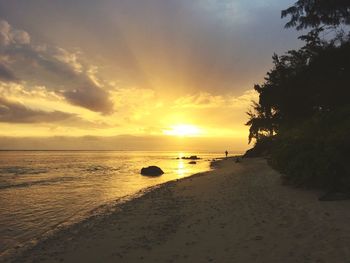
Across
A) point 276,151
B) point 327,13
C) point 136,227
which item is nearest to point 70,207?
point 136,227

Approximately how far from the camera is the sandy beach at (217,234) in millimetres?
8266

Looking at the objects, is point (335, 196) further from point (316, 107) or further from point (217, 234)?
point (316, 107)

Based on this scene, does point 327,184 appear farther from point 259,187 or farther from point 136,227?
point 136,227

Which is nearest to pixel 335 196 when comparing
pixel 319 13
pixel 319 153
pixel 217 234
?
pixel 319 153

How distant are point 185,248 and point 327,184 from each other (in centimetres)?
825

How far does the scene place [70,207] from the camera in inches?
741

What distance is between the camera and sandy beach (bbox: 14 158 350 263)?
27.1 ft

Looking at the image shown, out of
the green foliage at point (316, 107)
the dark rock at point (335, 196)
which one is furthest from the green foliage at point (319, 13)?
the dark rock at point (335, 196)

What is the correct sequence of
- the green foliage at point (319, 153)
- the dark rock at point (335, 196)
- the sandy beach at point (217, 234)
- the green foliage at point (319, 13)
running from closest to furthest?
the sandy beach at point (217, 234)
the dark rock at point (335, 196)
the green foliage at point (319, 153)
the green foliage at point (319, 13)

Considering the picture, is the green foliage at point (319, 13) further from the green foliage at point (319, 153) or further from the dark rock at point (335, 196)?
the dark rock at point (335, 196)

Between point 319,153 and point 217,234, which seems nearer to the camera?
point 217,234

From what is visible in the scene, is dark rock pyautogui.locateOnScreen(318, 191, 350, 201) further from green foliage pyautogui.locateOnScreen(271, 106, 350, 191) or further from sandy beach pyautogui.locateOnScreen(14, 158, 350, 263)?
green foliage pyautogui.locateOnScreen(271, 106, 350, 191)

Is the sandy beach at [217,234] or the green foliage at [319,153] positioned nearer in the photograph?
the sandy beach at [217,234]

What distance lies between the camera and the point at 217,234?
10.2 metres
